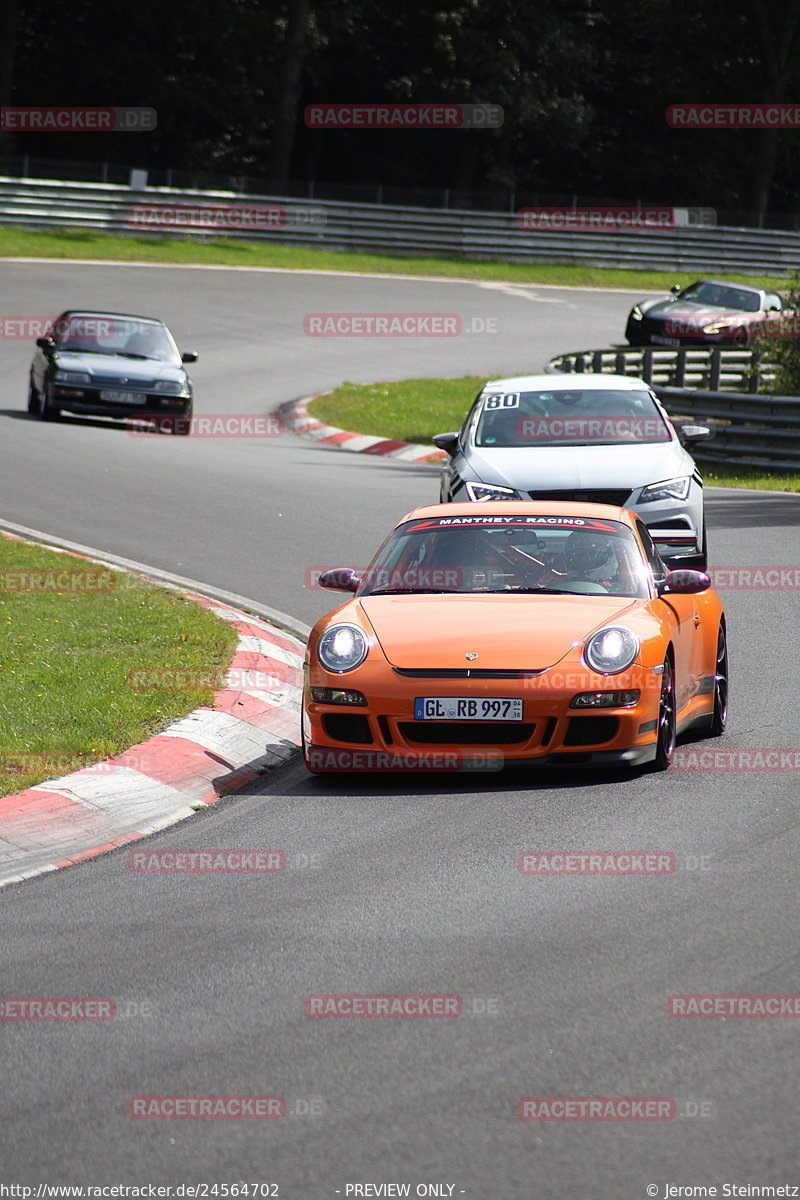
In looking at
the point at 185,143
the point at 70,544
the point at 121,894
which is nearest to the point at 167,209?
the point at 185,143

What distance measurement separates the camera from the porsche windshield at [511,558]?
341 inches

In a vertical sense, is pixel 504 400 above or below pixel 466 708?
above

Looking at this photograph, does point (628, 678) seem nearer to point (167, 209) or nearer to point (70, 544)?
point (70, 544)

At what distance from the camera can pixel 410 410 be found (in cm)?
2592

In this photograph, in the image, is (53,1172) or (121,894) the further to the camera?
(121,894)

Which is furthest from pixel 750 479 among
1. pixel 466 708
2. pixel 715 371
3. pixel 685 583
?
pixel 466 708

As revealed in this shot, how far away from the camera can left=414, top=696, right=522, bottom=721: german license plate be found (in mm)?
7660

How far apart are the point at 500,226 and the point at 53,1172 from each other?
45227 millimetres

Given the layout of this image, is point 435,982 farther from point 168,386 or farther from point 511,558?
point 168,386

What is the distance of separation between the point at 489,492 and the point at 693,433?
7.72ft

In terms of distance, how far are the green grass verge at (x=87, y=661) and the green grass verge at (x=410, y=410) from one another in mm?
10102

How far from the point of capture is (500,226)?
47.5 metres

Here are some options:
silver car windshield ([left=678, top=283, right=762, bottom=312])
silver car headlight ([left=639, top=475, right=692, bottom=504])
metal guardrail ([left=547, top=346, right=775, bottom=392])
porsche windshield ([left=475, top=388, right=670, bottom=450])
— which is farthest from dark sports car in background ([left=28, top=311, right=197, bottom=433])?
silver car windshield ([left=678, top=283, right=762, bottom=312])

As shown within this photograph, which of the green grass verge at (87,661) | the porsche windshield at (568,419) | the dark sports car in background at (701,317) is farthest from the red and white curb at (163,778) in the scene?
the dark sports car in background at (701,317)
